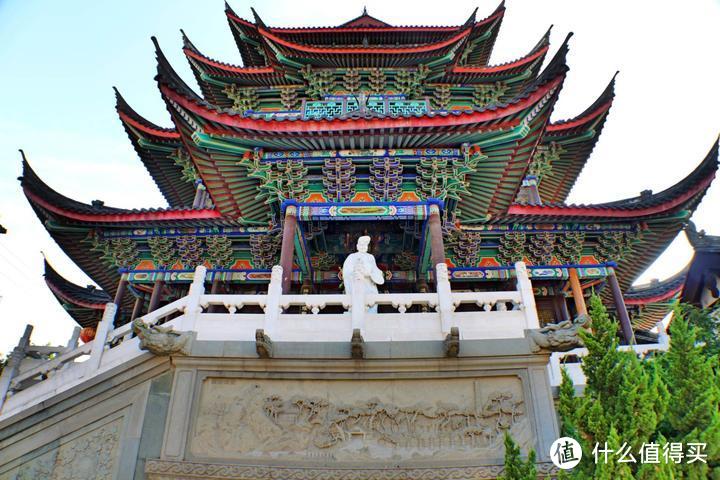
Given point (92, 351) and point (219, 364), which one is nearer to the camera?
point (219, 364)

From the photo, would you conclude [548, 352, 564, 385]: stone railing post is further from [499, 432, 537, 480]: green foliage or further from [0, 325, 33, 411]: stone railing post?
[0, 325, 33, 411]: stone railing post

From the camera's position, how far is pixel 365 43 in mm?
15711

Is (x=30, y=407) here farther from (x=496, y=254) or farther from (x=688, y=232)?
(x=688, y=232)

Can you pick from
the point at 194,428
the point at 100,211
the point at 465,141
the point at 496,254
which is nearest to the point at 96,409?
the point at 194,428

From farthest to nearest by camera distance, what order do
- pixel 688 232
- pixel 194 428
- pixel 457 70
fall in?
pixel 457 70 < pixel 688 232 < pixel 194 428

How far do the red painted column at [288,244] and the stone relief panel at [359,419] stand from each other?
8.41ft

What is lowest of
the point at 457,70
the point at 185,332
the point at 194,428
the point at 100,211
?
the point at 194,428

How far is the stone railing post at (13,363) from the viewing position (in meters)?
7.76

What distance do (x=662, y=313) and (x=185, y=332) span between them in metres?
15.2

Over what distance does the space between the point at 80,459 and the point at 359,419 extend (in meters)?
3.72

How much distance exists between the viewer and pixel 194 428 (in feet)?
21.1

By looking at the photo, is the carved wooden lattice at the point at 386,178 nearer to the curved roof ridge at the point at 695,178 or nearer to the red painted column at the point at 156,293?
the curved roof ridge at the point at 695,178

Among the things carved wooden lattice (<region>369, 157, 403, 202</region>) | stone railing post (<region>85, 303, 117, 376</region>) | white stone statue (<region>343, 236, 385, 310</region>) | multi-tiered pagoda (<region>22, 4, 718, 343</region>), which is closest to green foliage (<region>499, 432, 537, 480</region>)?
white stone statue (<region>343, 236, 385, 310</region>)

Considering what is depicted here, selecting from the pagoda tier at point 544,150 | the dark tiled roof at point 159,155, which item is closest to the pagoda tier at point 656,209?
the pagoda tier at point 544,150
